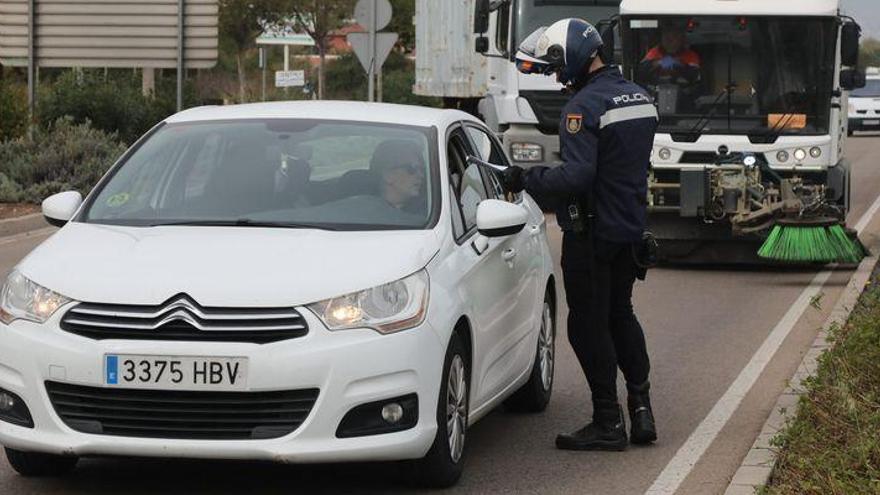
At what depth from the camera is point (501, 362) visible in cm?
862

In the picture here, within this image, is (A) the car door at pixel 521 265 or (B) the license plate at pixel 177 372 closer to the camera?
(B) the license plate at pixel 177 372

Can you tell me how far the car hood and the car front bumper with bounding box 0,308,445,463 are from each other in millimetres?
172

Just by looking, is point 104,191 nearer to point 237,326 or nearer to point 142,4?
point 237,326

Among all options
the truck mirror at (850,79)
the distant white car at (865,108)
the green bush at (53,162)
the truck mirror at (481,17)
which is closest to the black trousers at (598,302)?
the truck mirror at (850,79)

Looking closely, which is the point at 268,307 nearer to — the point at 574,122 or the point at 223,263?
the point at 223,263

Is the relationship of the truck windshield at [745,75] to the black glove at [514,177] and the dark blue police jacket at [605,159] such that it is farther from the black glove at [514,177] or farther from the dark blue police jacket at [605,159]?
the black glove at [514,177]

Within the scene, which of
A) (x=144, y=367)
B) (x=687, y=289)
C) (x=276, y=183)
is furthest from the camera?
(x=687, y=289)

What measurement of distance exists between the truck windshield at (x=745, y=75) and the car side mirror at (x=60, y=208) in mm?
9902

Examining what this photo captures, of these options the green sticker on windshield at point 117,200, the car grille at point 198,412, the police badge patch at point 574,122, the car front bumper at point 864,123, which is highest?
the police badge patch at point 574,122

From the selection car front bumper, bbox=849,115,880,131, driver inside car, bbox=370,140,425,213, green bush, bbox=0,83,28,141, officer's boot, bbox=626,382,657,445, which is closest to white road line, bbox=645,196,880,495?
officer's boot, bbox=626,382,657,445

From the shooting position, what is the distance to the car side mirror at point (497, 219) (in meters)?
8.19

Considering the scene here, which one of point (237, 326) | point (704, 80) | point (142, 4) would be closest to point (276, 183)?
point (237, 326)

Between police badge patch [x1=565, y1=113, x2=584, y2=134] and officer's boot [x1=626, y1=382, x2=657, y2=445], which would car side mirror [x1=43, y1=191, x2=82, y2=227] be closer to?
police badge patch [x1=565, y1=113, x2=584, y2=134]

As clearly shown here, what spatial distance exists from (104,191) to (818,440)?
125 inches
